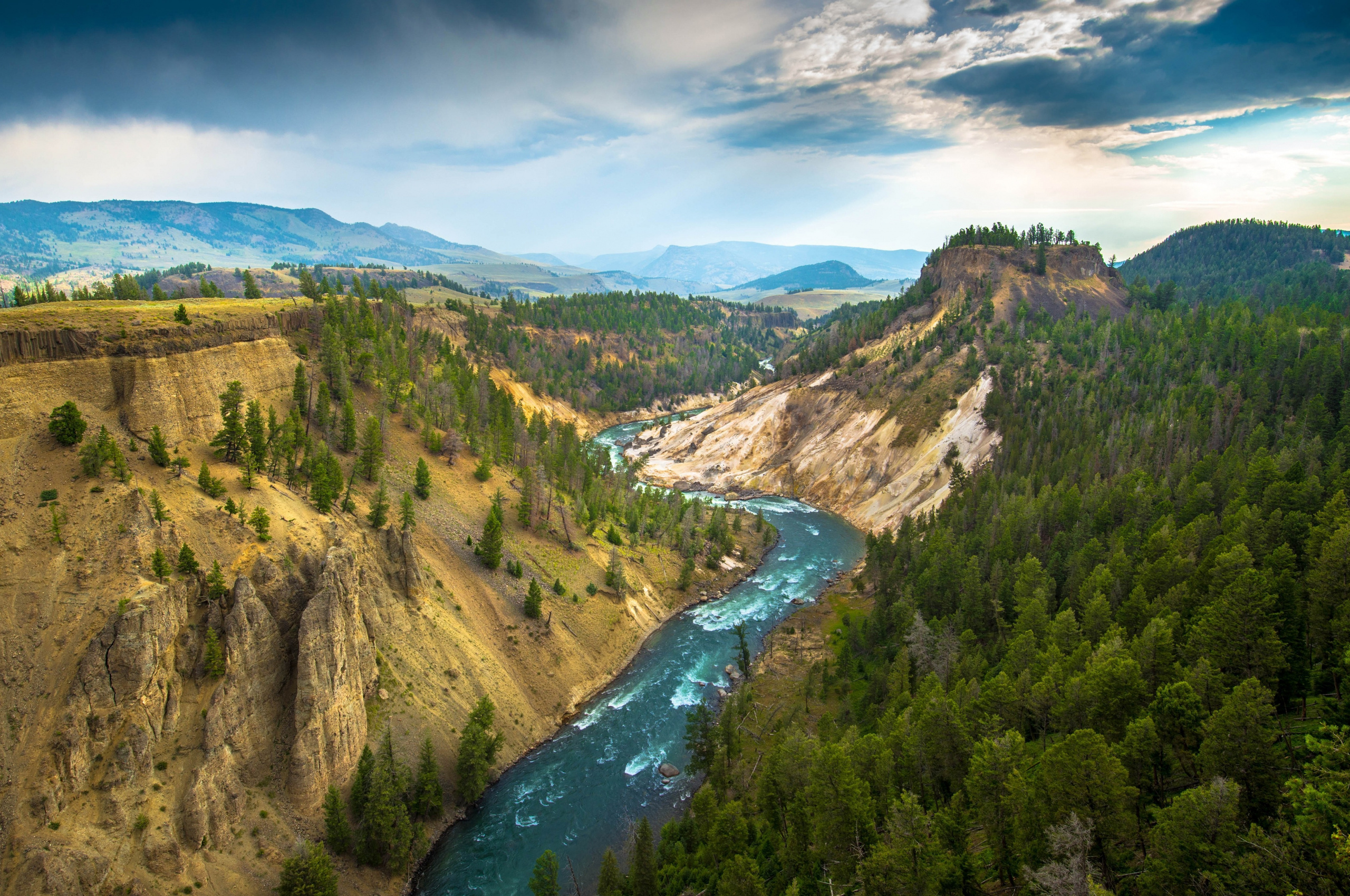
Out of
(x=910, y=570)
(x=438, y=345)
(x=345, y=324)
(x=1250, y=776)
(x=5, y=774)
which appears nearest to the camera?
(x=1250, y=776)

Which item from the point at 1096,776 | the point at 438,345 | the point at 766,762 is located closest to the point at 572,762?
the point at 766,762

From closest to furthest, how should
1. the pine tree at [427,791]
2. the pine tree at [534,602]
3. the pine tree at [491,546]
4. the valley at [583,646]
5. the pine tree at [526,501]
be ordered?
1. the valley at [583,646]
2. the pine tree at [427,791]
3. the pine tree at [534,602]
4. the pine tree at [491,546]
5. the pine tree at [526,501]

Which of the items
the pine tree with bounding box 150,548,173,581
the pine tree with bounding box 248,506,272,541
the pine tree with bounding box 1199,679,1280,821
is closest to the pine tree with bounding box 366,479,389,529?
the pine tree with bounding box 248,506,272,541

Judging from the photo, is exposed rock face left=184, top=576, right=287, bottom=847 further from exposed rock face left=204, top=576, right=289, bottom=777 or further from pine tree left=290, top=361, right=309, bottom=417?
pine tree left=290, top=361, right=309, bottom=417

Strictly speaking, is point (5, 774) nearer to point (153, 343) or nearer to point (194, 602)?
point (194, 602)

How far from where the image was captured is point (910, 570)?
77125 millimetres

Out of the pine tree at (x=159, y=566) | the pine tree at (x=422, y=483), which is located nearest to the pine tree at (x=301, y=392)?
the pine tree at (x=422, y=483)

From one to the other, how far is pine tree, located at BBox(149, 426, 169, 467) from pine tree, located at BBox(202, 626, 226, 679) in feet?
45.6

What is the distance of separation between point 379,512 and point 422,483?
12.0 metres

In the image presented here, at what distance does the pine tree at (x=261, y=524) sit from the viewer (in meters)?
45.9

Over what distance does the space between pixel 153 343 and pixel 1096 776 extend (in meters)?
65.5

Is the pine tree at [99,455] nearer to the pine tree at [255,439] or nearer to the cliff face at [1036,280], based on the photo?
the pine tree at [255,439]

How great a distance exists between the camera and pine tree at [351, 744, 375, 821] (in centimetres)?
4156

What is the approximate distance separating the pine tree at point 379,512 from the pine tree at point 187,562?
673 inches
